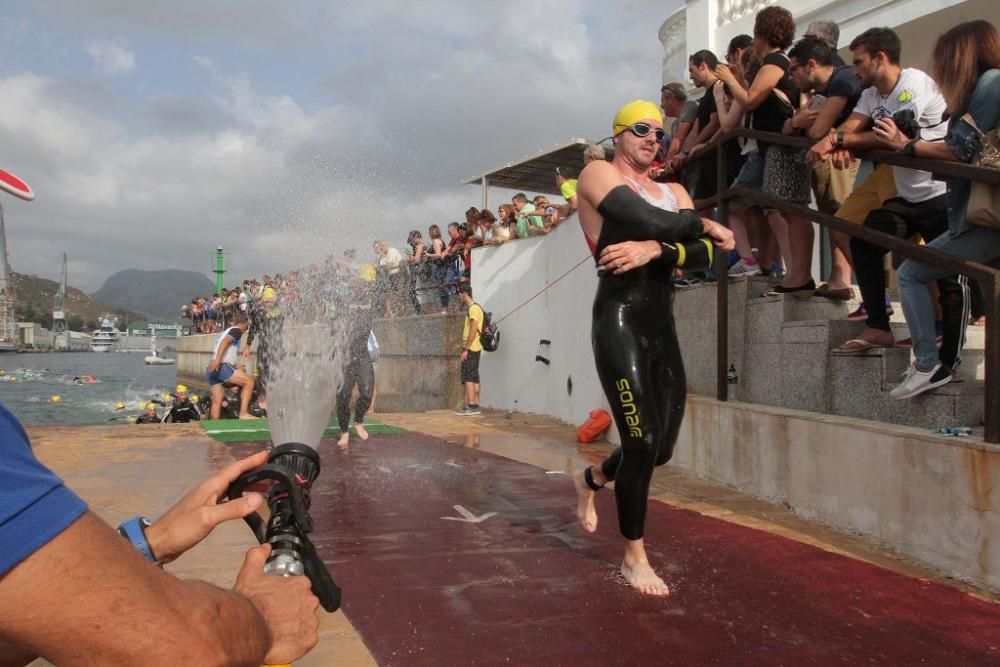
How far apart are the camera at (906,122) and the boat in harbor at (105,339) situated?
588 ft

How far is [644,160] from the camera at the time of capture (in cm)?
416

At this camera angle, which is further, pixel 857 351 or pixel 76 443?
pixel 76 443

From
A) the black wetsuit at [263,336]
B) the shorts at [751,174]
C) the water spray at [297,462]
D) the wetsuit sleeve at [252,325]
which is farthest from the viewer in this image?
Result: the black wetsuit at [263,336]

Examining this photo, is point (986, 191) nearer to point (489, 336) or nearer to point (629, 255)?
→ point (629, 255)

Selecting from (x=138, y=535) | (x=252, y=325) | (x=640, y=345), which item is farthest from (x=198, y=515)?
(x=252, y=325)

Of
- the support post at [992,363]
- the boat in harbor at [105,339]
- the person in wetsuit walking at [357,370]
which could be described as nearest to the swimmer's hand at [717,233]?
the support post at [992,363]

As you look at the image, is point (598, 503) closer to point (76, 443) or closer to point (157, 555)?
point (157, 555)

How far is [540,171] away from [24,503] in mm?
16712

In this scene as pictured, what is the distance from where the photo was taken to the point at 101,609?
105 cm

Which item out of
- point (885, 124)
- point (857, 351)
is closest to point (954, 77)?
point (885, 124)

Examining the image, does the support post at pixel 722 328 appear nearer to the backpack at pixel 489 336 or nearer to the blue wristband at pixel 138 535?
the blue wristband at pixel 138 535

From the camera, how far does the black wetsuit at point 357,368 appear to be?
28.3 ft

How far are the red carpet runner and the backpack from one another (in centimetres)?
648

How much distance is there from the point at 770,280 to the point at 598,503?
225 cm
